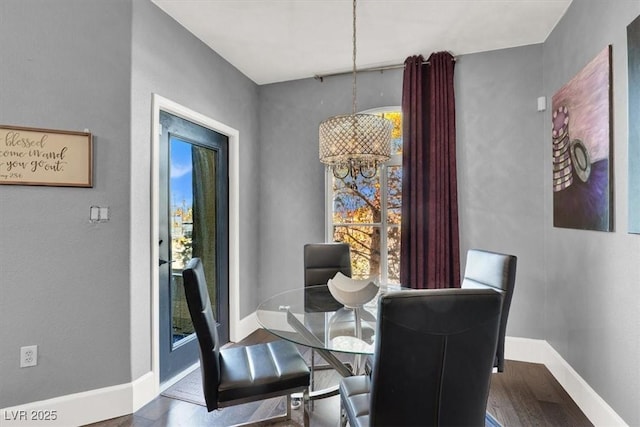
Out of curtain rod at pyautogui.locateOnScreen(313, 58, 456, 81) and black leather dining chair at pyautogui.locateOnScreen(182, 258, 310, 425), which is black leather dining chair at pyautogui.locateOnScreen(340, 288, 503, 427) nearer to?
black leather dining chair at pyautogui.locateOnScreen(182, 258, 310, 425)

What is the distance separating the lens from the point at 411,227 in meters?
2.99

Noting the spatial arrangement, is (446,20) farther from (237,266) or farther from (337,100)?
(237,266)

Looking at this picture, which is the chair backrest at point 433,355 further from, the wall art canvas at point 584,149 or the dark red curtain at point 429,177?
the dark red curtain at point 429,177

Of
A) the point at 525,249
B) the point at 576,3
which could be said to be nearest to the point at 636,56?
the point at 576,3

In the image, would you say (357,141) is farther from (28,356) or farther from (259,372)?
(28,356)

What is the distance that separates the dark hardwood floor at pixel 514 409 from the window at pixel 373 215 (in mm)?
1263

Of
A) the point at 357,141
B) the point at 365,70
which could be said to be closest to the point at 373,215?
the point at 365,70

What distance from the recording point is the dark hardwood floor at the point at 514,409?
199 cm

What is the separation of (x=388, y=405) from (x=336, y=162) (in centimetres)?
131

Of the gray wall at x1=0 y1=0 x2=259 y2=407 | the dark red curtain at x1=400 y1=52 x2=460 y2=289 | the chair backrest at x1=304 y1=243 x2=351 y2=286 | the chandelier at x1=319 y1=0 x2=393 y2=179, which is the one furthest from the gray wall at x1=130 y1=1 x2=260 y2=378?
the dark red curtain at x1=400 y1=52 x2=460 y2=289

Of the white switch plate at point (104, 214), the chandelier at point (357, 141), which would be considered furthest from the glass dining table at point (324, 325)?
the white switch plate at point (104, 214)

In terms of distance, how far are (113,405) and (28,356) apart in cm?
56

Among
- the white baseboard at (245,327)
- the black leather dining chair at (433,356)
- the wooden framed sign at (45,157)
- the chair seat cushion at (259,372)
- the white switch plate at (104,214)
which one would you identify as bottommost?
the white baseboard at (245,327)

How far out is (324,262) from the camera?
2.74 metres
